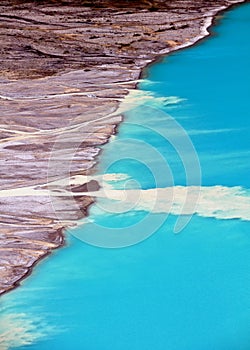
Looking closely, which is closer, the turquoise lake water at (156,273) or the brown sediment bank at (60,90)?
the turquoise lake water at (156,273)

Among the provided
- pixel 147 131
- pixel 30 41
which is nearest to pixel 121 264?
pixel 147 131

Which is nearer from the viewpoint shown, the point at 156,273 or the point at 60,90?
the point at 156,273

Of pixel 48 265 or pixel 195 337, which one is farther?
pixel 48 265

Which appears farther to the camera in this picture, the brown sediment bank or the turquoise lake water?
the brown sediment bank

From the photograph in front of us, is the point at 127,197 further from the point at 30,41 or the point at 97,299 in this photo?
the point at 30,41
